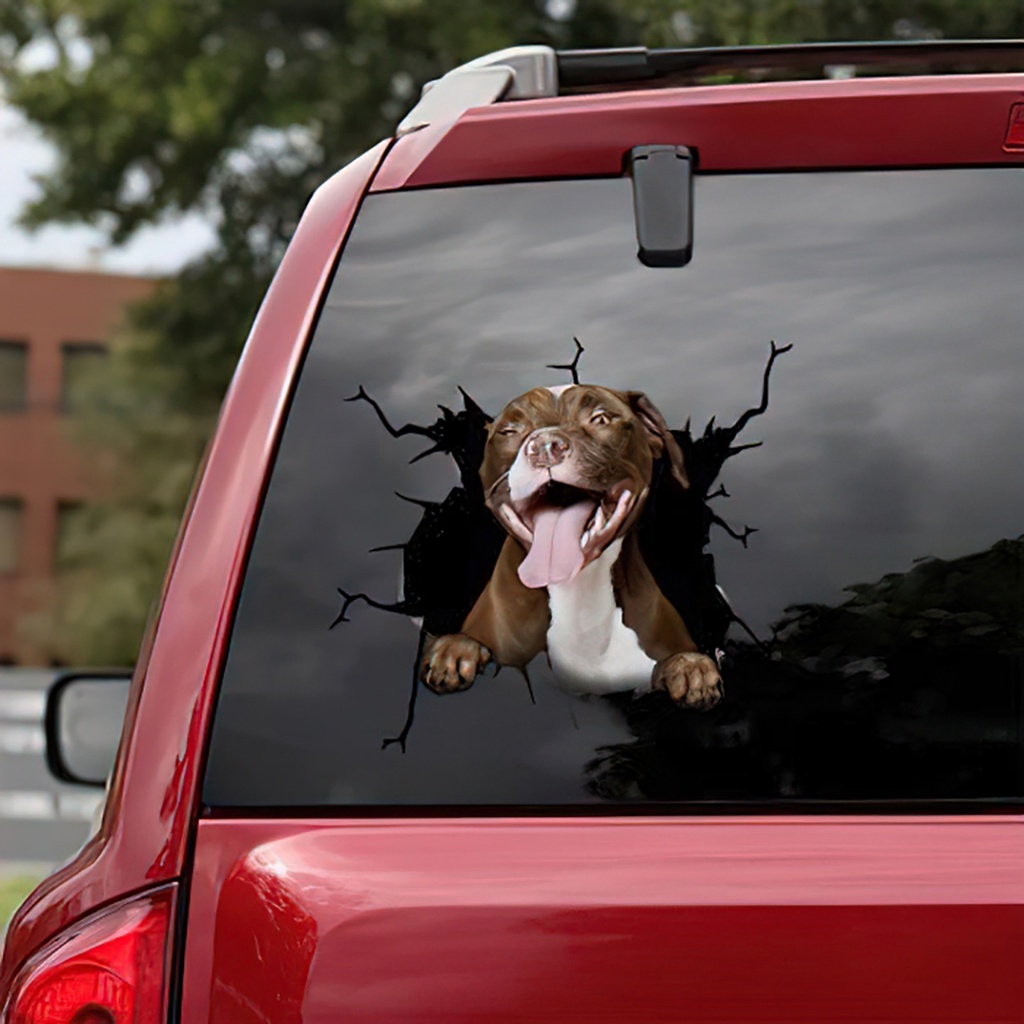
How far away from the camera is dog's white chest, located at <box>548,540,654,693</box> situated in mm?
1507

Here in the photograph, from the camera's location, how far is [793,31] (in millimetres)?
11094

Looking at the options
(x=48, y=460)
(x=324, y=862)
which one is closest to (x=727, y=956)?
(x=324, y=862)

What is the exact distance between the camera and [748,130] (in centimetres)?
164

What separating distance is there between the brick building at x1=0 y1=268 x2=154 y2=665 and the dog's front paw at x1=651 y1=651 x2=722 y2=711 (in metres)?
22.1

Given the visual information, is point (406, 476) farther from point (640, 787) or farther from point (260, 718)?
point (640, 787)

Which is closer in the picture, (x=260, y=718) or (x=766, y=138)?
(x=260, y=718)

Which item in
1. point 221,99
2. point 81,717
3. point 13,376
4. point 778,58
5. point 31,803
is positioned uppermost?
point 221,99

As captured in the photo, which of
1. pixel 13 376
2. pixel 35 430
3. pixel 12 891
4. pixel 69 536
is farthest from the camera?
pixel 13 376

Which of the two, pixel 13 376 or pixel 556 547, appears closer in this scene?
pixel 556 547

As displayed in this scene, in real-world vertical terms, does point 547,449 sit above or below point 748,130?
below

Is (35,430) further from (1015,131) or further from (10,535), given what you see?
(1015,131)

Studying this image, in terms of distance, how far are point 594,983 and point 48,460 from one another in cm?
2654

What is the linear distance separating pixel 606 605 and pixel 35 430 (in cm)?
2739

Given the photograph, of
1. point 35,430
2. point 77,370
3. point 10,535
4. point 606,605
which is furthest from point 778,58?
point 10,535
